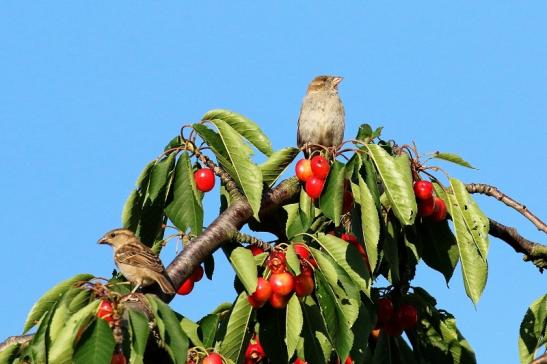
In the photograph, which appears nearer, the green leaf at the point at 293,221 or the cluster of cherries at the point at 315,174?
the cluster of cherries at the point at 315,174

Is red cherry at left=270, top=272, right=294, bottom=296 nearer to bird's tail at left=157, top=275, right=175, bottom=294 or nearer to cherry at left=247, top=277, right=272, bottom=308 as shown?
cherry at left=247, top=277, right=272, bottom=308

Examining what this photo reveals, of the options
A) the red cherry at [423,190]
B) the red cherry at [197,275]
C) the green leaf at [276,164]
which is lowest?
the red cherry at [197,275]

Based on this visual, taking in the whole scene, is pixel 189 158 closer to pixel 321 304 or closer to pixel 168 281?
pixel 168 281

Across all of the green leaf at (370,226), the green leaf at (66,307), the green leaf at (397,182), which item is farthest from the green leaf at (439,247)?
the green leaf at (66,307)

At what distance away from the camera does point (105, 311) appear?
4148 millimetres

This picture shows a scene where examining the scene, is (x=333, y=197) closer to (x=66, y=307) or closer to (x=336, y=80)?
(x=66, y=307)

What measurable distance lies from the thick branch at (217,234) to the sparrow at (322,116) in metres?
4.76

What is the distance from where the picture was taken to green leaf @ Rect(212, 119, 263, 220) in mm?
5434

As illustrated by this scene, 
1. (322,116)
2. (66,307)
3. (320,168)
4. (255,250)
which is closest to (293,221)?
(255,250)

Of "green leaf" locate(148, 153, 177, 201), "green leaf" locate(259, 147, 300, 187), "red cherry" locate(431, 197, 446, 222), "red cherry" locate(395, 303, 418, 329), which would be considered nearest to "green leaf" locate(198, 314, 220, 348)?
"green leaf" locate(148, 153, 177, 201)

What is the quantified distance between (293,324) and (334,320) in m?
0.23

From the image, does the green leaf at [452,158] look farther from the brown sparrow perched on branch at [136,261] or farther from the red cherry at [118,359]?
the red cherry at [118,359]

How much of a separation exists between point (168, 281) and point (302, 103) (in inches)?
267

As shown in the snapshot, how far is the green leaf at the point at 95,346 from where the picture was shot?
3816mm
